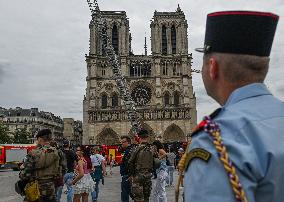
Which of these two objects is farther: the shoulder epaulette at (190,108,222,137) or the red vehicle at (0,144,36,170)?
the red vehicle at (0,144,36,170)

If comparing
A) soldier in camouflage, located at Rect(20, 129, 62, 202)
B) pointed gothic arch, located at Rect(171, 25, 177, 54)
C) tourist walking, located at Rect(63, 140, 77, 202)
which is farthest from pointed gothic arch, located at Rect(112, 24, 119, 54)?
soldier in camouflage, located at Rect(20, 129, 62, 202)

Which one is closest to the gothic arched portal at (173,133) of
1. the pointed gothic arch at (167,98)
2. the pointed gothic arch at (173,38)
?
the pointed gothic arch at (167,98)

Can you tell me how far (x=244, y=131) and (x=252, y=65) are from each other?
28cm

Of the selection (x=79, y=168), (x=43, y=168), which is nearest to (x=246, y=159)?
(x=43, y=168)

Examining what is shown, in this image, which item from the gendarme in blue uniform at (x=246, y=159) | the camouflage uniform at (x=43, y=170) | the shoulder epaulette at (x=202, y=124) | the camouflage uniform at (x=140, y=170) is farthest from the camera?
the camouflage uniform at (x=140, y=170)

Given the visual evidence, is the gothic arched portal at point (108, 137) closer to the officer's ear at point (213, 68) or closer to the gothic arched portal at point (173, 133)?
the gothic arched portal at point (173, 133)

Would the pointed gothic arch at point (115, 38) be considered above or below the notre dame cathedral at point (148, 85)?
above

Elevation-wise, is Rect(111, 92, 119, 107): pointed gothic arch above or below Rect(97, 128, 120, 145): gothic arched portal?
above

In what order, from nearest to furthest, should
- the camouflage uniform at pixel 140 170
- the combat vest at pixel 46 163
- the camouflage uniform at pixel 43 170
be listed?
1. the camouflage uniform at pixel 43 170
2. the combat vest at pixel 46 163
3. the camouflage uniform at pixel 140 170

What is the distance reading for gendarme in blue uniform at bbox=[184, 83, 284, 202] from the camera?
1.22m

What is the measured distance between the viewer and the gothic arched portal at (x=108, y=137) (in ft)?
191

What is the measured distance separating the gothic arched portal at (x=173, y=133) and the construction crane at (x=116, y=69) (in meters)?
4.21

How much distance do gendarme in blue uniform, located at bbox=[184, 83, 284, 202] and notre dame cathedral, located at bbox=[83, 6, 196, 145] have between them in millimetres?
56153

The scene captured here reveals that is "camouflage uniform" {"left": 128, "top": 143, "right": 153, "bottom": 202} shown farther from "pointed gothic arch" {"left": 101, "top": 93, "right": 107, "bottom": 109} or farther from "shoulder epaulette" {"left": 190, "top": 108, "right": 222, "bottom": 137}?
"pointed gothic arch" {"left": 101, "top": 93, "right": 107, "bottom": 109}
